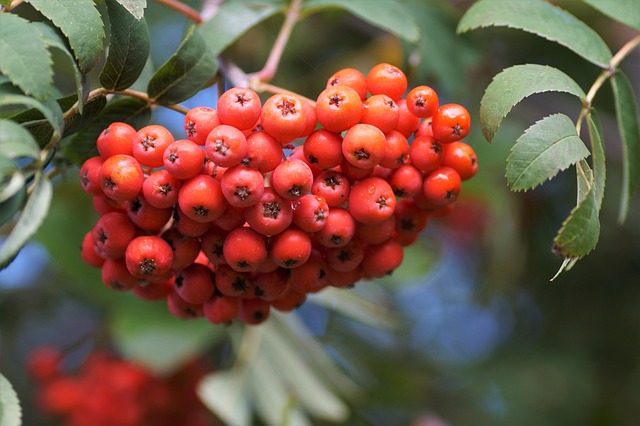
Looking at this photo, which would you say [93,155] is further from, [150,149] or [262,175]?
[262,175]

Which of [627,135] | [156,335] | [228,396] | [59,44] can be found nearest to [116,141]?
[59,44]

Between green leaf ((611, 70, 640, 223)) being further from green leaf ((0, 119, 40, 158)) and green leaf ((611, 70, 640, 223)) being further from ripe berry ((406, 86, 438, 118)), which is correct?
green leaf ((0, 119, 40, 158))

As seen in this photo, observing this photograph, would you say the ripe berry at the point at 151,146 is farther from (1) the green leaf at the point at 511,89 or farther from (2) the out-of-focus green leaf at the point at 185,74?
(1) the green leaf at the point at 511,89

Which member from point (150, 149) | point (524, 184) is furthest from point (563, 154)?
point (150, 149)

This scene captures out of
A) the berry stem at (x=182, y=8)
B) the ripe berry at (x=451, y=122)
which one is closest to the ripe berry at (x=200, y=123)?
the ripe berry at (x=451, y=122)

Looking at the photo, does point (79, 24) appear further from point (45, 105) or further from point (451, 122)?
point (451, 122)

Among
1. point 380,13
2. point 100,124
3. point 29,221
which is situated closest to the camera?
point 29,221

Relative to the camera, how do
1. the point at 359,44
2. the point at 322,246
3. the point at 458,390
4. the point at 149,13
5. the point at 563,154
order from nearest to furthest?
the point at 563,154
the point at 322,246
the point at 149,13
the point at 359,44
the point at 458,390
